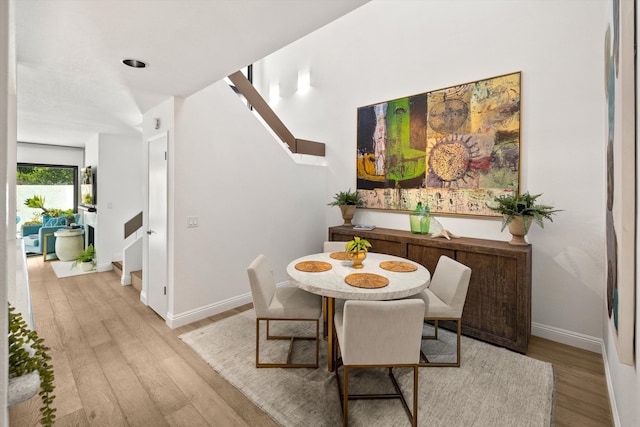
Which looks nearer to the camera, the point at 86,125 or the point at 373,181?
the point at 373,181

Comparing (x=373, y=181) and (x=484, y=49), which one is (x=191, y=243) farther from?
(x=484, y=49)

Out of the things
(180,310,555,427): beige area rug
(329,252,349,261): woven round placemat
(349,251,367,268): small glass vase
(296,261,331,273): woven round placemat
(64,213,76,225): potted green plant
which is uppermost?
(64,213,76,225): potted green plant

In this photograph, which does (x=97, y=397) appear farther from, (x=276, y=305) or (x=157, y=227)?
(x=157, y=227)

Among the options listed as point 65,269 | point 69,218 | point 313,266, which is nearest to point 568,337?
point 313,266

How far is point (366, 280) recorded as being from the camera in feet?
6.82

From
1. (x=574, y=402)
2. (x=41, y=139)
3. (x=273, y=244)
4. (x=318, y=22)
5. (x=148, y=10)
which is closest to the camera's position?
(x=148, y=10)

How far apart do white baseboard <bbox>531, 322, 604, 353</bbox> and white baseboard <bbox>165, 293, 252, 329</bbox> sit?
3.10 m

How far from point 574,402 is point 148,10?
3.54 meters

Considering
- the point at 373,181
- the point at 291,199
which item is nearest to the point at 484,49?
the point at 373,181

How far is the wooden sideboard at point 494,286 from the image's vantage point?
8.25 ft

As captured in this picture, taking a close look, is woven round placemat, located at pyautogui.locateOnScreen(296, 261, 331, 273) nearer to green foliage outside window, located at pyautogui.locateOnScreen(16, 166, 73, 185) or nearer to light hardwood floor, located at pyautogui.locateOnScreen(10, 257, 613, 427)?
light hardwood floor, located at pyautogui.locateOnScreen(10, 257, 613, 427)

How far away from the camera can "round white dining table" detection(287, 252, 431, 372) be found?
1.90 metres

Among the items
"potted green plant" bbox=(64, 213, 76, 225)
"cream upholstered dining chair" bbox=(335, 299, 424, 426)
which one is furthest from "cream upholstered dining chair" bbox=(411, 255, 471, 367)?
"potted green plant" bbox=(64, 213, 76, 225)

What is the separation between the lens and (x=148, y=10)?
1.60m
